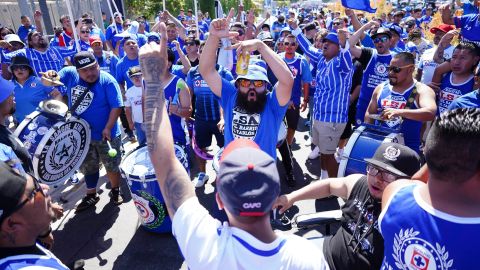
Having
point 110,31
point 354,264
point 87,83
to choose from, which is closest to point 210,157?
point 87,83

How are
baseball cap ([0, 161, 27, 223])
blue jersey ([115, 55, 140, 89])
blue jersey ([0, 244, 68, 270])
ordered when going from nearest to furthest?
1. blue jersey ([0, 244, 68, 270])
2. baseball cap ([0, 161, 27, 223])
3. blue jersey ([115, 55, 140, 89])

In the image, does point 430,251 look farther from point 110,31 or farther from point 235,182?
point 110,31

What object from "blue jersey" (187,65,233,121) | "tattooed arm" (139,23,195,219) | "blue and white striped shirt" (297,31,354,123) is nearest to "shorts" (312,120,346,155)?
"blue and white striped shirt" (297,31,354,123)

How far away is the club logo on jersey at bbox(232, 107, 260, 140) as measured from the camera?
310 cm

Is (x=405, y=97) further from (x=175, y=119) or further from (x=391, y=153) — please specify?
(x=175, y=119)

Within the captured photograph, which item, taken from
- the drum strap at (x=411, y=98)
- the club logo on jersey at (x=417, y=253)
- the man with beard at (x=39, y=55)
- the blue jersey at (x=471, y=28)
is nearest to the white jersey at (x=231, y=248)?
the club logo on jersey at (x=417, y=253)

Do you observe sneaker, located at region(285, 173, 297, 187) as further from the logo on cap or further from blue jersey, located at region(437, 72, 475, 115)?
the logo on cap

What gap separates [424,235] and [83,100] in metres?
3.91

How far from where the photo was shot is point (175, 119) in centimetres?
422

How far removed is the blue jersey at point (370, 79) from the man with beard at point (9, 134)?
4076mm

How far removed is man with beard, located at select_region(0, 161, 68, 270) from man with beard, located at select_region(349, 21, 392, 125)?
13.8 ft

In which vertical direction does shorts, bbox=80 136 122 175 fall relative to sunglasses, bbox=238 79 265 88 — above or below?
below

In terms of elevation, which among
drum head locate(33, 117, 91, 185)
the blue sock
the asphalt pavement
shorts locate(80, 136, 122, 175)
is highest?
drum head locate(33, 117, 91, 185)

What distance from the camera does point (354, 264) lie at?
2.26m
